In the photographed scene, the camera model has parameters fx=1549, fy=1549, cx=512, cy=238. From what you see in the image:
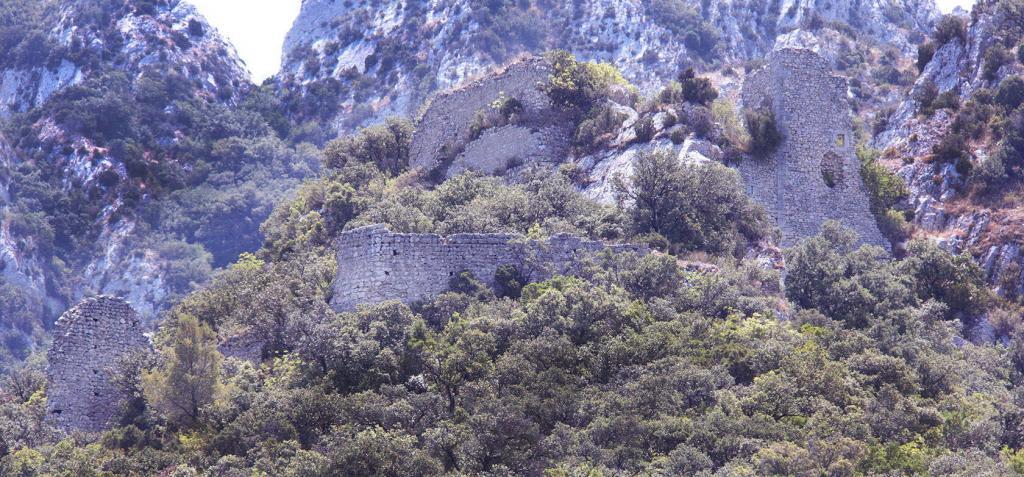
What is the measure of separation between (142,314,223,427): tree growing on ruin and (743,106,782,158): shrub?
16835 millimetres

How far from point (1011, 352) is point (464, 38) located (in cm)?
5033

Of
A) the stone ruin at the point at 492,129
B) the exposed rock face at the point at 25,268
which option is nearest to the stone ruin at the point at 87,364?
the stone ruin at the point at 492,129

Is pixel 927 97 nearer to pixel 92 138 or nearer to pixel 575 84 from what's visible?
pixel 575 84

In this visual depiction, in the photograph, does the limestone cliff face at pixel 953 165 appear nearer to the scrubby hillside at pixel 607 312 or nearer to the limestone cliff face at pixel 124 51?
the scrubby hillside at pixel 607 312

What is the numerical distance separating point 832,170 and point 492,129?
32.3 ft

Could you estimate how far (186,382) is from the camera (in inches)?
1216

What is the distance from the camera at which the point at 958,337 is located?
36.1 metres

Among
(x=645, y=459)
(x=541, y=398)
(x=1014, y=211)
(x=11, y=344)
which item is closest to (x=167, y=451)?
(x=541, y=398)

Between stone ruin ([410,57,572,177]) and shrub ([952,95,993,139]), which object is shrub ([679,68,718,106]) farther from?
shrub ([952,95,993,139])

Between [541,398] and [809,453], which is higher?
[541,398]

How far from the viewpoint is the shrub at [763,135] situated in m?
41.3

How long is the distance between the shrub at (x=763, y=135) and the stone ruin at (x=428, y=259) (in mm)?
7116

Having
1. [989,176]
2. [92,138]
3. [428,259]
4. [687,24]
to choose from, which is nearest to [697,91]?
[989,176]

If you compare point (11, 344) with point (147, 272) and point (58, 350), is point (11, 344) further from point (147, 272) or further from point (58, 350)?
point (58, 350)
